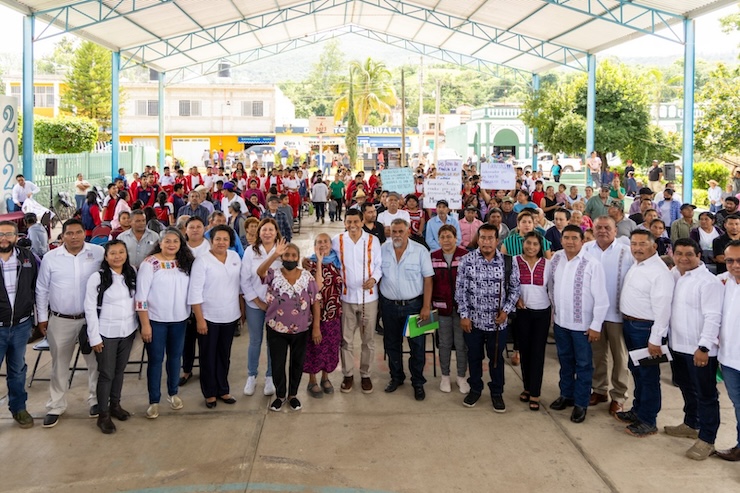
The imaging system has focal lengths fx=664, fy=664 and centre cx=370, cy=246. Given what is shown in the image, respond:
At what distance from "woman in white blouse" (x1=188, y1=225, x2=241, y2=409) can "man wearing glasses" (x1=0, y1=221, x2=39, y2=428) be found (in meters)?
1.20

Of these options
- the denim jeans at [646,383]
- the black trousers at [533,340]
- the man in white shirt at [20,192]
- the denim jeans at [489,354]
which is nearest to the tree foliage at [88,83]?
the man in white shirt at [20,192]

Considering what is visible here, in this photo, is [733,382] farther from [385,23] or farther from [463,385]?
[385,23]

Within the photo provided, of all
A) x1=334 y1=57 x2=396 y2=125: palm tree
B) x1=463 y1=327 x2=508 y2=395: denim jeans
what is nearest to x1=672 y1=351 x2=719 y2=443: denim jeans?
x1=463 y1=327 x2=508 y2=395: denim jeans

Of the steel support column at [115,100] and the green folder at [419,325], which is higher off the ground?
the steel support column at [115,100]

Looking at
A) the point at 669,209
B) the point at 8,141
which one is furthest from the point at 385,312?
the point at 8,141

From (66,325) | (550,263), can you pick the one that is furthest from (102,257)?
(550,263)

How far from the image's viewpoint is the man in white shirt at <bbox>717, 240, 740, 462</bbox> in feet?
14.1

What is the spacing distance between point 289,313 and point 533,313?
2.03m

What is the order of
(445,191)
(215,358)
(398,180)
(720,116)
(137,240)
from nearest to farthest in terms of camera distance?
(215,358) < (137,240) < (445,191) < (398,180) < (720,116)

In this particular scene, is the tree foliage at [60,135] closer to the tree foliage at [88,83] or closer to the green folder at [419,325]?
the tree foliage at [88,83]

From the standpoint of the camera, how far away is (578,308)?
17.3 ft

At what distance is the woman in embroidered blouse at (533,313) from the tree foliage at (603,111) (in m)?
19.3

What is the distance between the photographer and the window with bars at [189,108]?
151 ft

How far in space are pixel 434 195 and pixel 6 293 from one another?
609 cm
